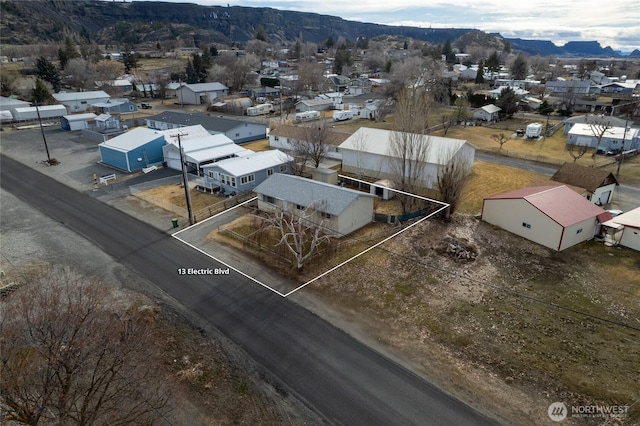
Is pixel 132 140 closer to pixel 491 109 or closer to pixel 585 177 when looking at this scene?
pixel 585 177

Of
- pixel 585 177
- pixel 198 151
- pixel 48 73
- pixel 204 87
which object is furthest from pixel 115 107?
pixel 585 177

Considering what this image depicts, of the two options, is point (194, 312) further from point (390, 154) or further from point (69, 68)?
point (69, 68)

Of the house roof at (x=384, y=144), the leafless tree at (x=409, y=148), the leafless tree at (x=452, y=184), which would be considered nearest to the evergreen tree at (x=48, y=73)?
the house roof at (x=384, y=144)

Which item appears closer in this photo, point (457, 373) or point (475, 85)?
point (457, 373)

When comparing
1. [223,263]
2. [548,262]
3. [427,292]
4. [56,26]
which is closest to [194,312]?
[223,263]

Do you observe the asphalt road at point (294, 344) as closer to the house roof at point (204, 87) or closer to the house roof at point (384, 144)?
the house roof at point (384, 144)
